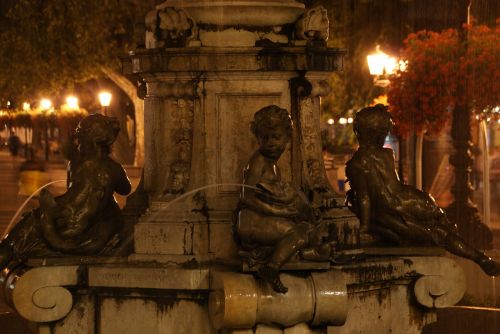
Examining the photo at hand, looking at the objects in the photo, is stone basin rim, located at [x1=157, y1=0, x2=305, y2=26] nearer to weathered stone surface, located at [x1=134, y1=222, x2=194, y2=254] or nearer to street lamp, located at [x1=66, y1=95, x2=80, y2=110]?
weathered stone surface, located at [x1=134, y1=222, x2=194, y2=254]

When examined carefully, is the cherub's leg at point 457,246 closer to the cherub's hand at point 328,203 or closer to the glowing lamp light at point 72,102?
the cherub's hand at point 328,203

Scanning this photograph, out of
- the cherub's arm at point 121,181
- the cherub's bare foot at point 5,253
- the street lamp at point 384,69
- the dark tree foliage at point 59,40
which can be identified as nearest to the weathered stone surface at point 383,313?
the cherub's arm at point 121,181

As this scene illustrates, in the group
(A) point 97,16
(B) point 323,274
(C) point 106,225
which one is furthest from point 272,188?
(A) point 97,16

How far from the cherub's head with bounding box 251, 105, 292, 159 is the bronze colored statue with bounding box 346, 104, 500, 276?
3.85 feet

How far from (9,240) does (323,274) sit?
7.33ft

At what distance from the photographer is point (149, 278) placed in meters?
8.58

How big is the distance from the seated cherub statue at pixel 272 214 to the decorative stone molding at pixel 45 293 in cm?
123

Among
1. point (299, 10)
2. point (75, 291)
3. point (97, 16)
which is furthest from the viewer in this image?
point (97, 16)

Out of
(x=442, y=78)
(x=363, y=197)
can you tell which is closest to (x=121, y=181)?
(x=363, y=197)

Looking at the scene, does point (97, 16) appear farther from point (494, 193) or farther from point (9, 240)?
point (9, 240)

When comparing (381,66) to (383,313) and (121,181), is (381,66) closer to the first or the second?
(121,181)

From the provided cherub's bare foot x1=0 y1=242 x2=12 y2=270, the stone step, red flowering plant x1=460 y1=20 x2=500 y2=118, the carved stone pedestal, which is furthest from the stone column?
red flowering plant x1=460 y1=20 x2=500 y2=118

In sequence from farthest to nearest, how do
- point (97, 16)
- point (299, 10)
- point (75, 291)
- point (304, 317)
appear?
point (97, 16) < point (299, 10) < point (75, 291) < point (304, 317)

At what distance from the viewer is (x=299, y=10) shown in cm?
949
